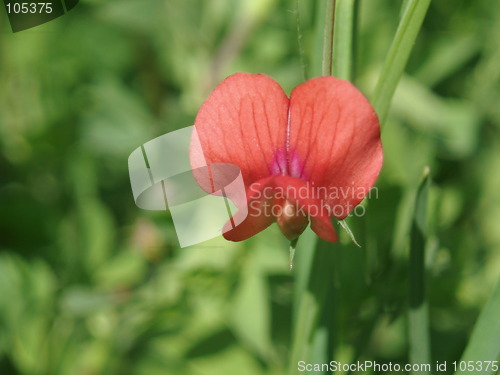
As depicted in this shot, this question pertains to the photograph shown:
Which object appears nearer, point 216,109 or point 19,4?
point 216,109

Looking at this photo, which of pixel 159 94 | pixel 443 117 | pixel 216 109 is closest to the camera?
pixel 216 109

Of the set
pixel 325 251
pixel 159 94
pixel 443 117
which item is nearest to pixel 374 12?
pixel 443 117

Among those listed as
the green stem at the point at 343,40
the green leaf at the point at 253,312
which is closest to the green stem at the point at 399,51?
Answer: the green stem at the point at 343,40

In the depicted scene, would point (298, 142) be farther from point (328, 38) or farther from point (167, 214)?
point (167, 214)

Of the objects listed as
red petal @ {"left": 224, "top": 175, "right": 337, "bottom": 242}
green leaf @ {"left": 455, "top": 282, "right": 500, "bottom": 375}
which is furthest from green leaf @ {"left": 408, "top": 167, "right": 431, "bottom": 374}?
red petal @ {"left": 224, "top": 175, "right": 337, "bottom": 242}

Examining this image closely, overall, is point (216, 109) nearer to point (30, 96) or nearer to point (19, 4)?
point (19, 4)

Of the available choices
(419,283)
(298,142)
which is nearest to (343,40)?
(298,142)

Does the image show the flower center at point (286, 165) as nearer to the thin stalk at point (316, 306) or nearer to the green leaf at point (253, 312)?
the thin stalk at point (316, 306)
